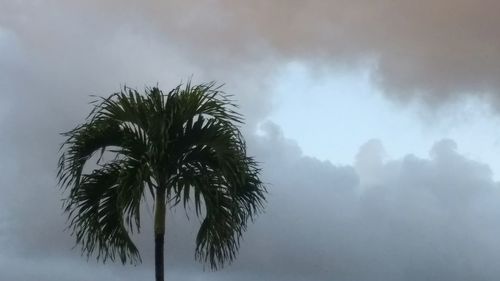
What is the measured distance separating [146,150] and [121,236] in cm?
174

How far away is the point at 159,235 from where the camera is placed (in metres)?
16.0

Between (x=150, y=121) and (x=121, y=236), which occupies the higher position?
(x=150, y=121)

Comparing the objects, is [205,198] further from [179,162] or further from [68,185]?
[68,185]

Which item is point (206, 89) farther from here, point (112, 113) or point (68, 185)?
point (68, 185)

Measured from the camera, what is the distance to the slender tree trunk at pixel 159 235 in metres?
15.9

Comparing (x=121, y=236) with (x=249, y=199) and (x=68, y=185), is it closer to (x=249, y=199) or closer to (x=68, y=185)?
(x=68, y=185)

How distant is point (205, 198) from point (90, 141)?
2.53 m

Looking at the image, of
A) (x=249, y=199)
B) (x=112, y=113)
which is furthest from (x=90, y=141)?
(x=249, y=199)

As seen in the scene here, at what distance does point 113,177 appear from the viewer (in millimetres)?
16766

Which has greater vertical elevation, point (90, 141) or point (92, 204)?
point (90, 141)

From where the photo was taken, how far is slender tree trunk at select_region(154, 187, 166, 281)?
1585cm

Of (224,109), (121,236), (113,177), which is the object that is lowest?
(121,236)

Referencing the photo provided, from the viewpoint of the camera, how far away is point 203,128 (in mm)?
16531

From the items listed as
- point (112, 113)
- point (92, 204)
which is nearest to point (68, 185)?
point (92, 204)
